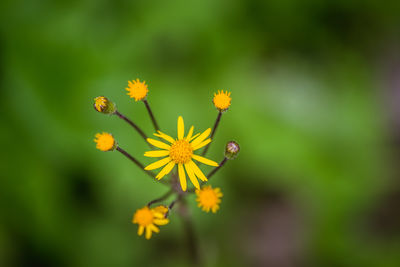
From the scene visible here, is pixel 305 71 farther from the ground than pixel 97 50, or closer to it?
farther from the ground

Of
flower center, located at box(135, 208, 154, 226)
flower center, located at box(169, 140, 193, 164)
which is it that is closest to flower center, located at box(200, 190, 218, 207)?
flower center, located at box(169, 140, 193, 164)

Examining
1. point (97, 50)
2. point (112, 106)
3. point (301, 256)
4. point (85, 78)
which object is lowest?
point (112, 106)

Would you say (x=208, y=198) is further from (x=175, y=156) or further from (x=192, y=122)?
(x=192, y=122)

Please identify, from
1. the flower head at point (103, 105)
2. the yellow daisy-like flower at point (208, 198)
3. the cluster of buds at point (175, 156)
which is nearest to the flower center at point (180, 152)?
the cluster of buds at point (175, 156)

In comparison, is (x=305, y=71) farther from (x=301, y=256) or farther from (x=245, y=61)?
(x=301, y=256)

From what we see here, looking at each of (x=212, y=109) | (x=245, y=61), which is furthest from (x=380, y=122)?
(x=212, y=109)
